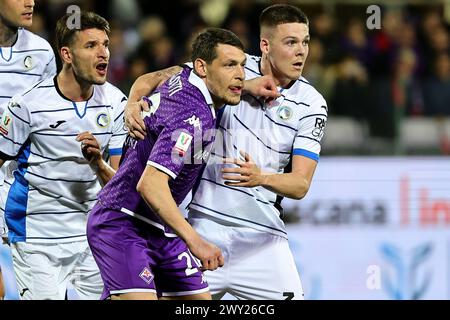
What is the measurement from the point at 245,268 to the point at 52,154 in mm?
1254

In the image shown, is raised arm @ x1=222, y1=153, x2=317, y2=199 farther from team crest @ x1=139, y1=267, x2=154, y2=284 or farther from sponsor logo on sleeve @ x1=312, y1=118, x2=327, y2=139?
team crest @ x1=139, y1=267, x2=154, y2=284

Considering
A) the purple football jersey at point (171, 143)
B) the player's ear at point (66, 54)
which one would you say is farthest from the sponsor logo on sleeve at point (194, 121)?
the player's ear at point (66, 54)

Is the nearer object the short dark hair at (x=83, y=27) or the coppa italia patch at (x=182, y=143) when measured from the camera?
the coppa italia patch at (x=182, y=143)

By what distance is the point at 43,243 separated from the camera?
5.80 metres

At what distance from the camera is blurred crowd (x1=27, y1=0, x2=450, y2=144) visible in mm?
9398

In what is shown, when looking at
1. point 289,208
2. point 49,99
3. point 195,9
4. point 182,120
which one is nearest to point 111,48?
point 195,9

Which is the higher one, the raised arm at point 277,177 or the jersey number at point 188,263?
the raised arm at point 277,177

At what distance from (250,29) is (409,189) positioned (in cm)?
222

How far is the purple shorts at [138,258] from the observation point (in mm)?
4852

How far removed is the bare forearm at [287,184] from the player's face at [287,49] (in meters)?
0.63

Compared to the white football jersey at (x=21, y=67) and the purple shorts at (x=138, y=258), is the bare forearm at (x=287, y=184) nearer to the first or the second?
the purple shorts at (x=138, y=258)

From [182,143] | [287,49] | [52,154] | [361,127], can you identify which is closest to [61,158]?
[52,154]

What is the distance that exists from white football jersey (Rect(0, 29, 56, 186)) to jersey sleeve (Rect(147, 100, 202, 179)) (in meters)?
1.66

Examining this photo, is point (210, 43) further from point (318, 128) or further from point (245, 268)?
point (245, 268)
